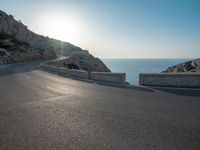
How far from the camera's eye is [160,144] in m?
4.37

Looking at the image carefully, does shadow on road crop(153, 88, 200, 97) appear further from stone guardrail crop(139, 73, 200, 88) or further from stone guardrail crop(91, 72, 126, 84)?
stone guardrail crop(91, 72, 126, 84)

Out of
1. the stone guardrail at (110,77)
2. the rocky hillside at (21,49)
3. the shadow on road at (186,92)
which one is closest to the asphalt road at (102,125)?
the shadow on road at (186,92)

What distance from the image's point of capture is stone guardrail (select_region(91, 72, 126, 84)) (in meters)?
15.1

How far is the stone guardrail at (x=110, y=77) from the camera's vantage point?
1512 cm

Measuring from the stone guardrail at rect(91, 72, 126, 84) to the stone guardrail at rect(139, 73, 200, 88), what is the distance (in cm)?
168

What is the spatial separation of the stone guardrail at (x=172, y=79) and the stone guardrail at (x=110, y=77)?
1.68m

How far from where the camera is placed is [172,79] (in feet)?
40.8

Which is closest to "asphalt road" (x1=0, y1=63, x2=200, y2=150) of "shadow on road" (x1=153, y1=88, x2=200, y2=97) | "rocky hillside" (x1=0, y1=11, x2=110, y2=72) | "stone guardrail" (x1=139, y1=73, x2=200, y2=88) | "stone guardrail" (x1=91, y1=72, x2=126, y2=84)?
"shadow on road" (x1=153, y1=88, x2=200, y2=97)

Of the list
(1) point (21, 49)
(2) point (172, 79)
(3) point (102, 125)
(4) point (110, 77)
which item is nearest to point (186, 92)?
(2) point (172, 79)

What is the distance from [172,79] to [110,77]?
195 inches

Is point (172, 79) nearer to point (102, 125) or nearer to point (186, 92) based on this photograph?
point (186, 92)

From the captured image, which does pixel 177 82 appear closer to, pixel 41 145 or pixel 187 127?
pixel 187 127

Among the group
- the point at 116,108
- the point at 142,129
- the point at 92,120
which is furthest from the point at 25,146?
the point at 116,108

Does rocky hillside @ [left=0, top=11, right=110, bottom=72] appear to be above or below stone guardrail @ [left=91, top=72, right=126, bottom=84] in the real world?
above
